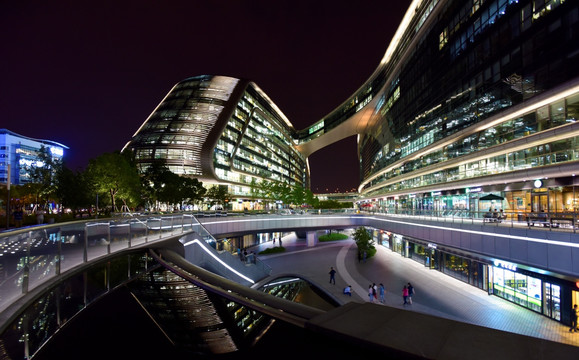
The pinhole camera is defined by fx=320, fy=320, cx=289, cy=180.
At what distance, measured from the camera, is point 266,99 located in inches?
4975

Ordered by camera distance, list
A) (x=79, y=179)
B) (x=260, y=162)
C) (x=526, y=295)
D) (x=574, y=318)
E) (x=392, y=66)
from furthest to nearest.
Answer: (x=260, y=162), (x=392, y=66), (x=79, y=179), (x=526, y=295), (x=574, y=318)

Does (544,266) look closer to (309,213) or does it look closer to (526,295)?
(526,295)

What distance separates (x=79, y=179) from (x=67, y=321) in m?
40.9

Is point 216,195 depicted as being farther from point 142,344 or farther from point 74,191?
point 142,344

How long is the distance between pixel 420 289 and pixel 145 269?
23618 millimetres

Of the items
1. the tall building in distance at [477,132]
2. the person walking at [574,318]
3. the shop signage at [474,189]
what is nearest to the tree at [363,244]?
the tall building in distance at [477,132]

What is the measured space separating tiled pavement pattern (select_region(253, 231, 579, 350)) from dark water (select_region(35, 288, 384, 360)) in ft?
59.3

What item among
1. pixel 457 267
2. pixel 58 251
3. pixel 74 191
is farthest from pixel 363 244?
pixel 58 251

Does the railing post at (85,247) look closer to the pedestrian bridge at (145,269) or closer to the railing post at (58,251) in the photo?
the pedestrian bridge at (145,269)

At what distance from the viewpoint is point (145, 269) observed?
8500 mm

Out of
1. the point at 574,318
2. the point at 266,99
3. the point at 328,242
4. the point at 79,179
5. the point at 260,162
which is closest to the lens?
the point at 574,318

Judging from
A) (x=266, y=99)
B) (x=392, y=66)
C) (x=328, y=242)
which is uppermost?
(x=266, y=99)

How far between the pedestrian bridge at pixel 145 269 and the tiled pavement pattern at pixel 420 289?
12.9 feet

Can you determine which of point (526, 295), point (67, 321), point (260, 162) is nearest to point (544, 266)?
point (526, 295)
